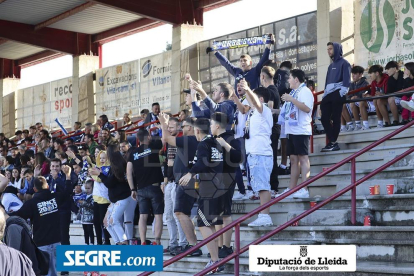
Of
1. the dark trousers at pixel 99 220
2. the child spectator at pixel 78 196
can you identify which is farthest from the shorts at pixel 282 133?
the child spectator at pixel 78 196

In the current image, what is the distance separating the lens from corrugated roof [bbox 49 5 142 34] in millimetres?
24608

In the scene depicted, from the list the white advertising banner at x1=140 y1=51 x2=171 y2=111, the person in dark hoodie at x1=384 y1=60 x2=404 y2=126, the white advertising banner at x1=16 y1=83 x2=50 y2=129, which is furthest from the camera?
the white advertising banner at x1=16 y1=83 x2=50 y2=129

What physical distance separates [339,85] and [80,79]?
1648 cm

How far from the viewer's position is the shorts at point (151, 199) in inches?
442

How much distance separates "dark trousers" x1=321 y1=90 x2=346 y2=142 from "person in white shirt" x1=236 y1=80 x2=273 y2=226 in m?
1.86

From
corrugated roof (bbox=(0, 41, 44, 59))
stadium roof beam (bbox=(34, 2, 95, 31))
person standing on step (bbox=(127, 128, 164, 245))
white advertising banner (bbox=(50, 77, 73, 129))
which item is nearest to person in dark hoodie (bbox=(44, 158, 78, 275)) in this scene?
person standing on step (bbox=(127, 128, 164, 245))

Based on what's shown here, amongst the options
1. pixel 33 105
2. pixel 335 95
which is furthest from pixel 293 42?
pixel 33 105

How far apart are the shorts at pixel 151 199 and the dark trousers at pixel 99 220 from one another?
152 cm

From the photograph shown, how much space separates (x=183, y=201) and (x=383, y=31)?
7816mm

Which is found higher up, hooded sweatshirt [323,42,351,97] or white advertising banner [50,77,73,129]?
white advertising banner [50,77,73,129]

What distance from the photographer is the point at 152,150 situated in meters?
11.5

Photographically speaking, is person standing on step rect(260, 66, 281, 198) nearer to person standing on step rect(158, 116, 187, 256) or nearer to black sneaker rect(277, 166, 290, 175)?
black sneaker rect(277, 166, 290, 175)

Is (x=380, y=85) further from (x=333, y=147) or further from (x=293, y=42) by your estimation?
(x=293, y=42)

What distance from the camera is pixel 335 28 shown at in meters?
16.6
